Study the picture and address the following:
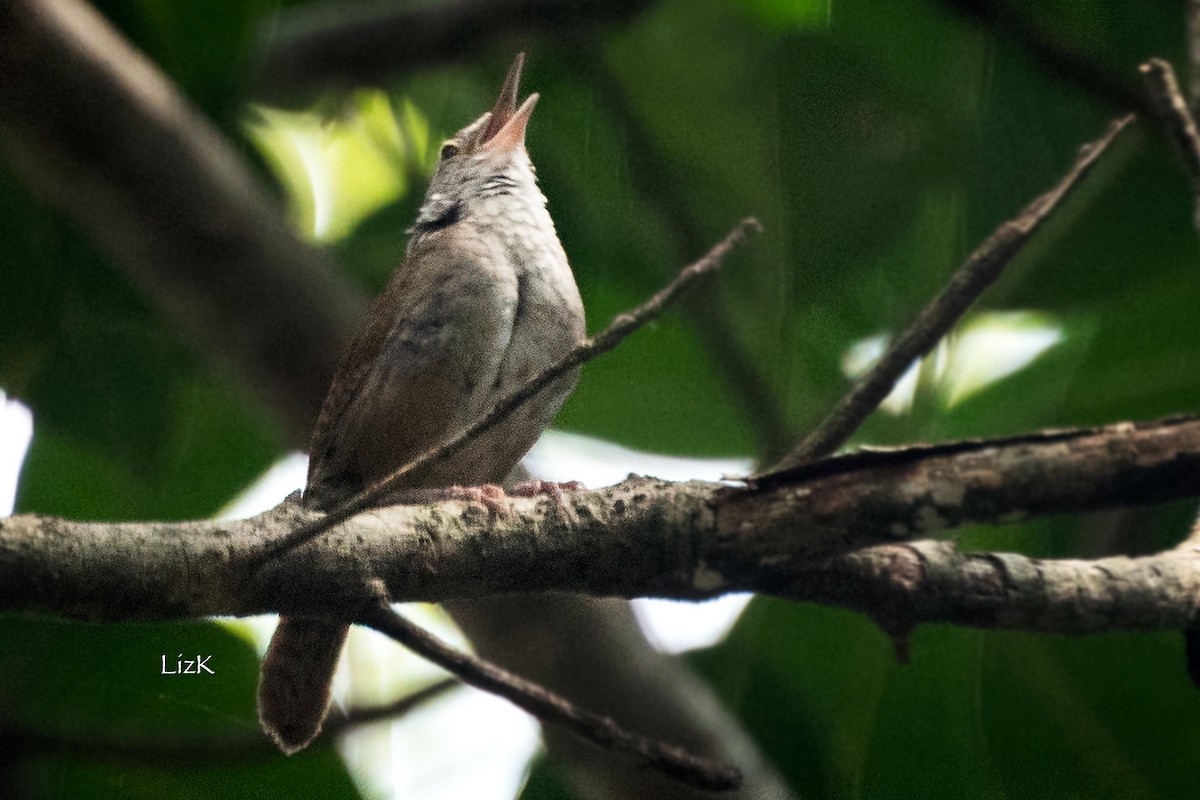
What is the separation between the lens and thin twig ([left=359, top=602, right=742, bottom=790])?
1.65 meters

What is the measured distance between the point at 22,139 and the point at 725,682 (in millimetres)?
2189

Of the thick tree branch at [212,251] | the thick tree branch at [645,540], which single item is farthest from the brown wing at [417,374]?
the thick tree branch at [645,540]

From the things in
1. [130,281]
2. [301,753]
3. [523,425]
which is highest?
[130,281]

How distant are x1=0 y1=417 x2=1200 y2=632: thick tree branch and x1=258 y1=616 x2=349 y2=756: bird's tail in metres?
0.48

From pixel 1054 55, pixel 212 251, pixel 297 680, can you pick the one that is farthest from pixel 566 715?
pixel 1054 55

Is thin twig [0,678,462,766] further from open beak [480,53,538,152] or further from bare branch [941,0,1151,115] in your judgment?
bare branch [941,0,1151,115]

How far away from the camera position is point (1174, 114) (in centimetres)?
165

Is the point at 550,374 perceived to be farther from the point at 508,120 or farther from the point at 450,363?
the point at 508,120

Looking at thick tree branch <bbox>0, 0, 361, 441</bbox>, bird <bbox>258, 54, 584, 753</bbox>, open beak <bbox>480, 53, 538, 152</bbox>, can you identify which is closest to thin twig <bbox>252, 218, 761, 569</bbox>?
bird <bbox>258, 54, 584, 753</bbox>

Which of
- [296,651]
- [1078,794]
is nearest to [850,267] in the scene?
[1078,794]

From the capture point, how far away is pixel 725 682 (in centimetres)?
331

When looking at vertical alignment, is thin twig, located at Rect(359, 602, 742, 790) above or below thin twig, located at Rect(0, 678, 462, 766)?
below

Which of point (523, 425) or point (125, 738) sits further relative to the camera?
point (125, 738)

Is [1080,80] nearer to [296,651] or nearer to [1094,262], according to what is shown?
[1094,262]
